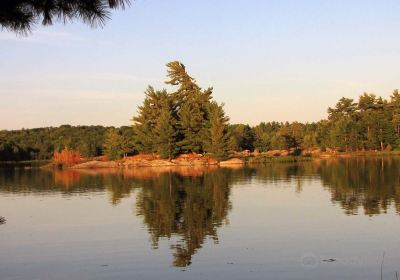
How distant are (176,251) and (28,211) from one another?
12.1m

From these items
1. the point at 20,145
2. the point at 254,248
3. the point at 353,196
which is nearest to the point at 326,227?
the point at 254,248

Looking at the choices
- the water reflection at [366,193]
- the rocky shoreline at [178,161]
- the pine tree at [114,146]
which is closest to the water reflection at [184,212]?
the water reflection at [366,193]

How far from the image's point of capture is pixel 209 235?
A: 15.4m

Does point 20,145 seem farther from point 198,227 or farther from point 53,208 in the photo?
point 198,227

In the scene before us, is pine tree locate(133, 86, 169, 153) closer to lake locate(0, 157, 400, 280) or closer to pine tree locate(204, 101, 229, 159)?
pine tree locate(204, 101, 229, 159)

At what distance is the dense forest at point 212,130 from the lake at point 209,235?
33.0 m

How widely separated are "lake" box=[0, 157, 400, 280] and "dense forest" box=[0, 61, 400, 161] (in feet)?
108

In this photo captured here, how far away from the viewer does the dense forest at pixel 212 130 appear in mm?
60469

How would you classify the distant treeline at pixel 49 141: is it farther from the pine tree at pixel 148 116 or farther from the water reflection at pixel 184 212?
the water reflection at pixel 184 212

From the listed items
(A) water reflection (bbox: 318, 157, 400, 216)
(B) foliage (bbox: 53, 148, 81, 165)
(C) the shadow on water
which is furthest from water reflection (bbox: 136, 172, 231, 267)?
(B) foliage (bbox: 53, 148, 81, 165)

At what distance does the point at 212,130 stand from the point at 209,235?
43.6 meters

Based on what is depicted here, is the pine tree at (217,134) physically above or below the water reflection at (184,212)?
above

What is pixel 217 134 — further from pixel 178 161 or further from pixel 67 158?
pixel 67 158

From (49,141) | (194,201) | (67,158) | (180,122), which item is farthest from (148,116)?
(49,141)
